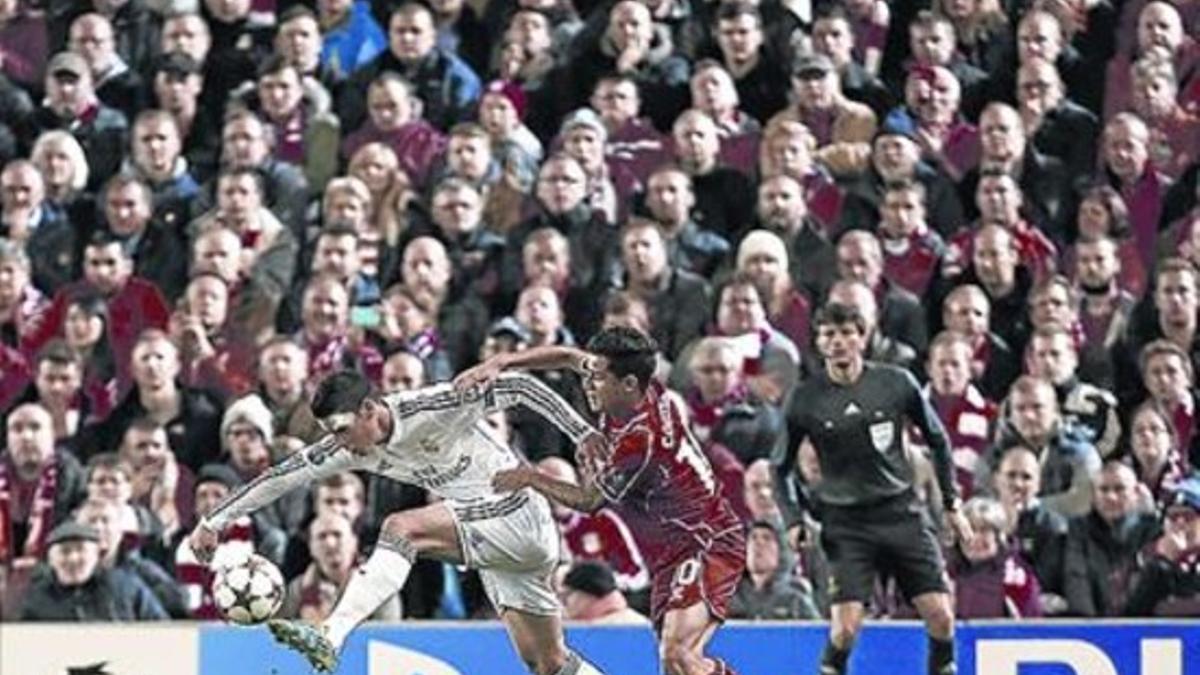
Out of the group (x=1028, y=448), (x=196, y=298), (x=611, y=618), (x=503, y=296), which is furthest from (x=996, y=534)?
(x=196, y=298)

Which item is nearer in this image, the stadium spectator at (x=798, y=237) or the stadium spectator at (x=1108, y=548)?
the stadium spectator at (x=1108, y=548)

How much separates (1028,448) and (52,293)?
4.46 meters

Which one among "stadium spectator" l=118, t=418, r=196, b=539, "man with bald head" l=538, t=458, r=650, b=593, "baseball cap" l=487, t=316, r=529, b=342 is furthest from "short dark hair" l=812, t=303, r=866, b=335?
"stadium spectator" l=118, t=418, r=196, b=539

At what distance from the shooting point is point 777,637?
47.4ft

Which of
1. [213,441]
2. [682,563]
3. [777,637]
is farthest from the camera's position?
[213,441]

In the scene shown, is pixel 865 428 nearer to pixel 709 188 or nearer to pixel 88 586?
pixel 709 188

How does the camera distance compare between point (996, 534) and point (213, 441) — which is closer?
point (996, 534)

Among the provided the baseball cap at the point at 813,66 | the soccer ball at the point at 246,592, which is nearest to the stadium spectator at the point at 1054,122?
the baseball cap at the point at 813,66

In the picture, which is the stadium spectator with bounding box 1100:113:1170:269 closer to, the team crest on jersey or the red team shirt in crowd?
the team crest on jersey

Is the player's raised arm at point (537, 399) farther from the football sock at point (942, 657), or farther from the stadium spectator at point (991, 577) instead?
the stadium spectator at point (991, 577)

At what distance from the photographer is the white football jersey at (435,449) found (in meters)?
13.5

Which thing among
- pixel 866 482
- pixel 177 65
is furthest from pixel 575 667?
pixel 177 65

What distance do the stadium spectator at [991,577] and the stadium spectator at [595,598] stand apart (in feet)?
4.25

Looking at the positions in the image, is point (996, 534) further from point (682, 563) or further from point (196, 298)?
point (196, 298)
